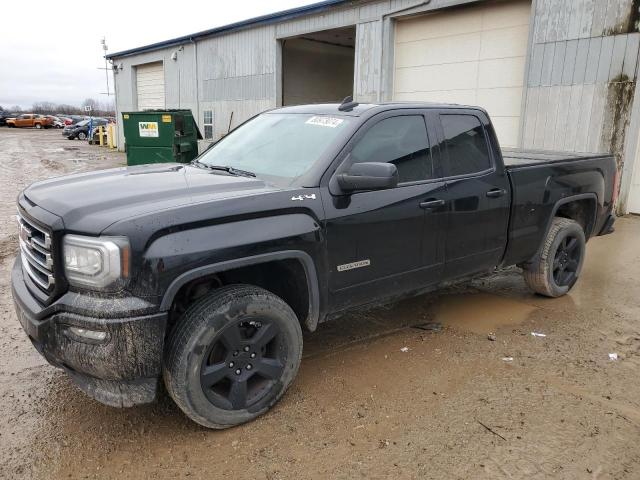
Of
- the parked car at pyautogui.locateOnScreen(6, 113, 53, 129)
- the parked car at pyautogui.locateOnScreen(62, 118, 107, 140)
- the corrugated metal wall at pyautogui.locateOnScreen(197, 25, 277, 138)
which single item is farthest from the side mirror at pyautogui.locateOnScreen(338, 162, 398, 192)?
the parked car at pyautogui.locateOnScreen(6, 113, 53, 129)

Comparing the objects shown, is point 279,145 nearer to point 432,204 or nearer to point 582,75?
point 432,204

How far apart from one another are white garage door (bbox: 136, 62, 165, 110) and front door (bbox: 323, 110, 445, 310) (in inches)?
812

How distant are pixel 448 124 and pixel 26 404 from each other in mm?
3550

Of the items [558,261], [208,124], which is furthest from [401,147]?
[208,124]

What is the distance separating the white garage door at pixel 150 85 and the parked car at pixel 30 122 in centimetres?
3603

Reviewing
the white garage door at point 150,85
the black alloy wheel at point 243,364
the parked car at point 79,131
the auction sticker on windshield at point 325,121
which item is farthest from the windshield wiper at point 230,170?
the parked car at point 79,131

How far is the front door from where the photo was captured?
3.31m

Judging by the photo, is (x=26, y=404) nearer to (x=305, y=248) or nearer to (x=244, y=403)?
(x=244, y=403)

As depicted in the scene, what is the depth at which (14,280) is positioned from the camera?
10.6 feet

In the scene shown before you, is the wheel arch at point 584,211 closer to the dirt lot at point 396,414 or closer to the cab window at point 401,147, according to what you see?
the dirt lot at point 396,414

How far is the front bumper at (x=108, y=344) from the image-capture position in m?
2.53

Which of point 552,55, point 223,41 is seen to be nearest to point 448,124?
point 552,55

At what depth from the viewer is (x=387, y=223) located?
3.51 m

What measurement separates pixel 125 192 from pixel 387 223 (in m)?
1.65
